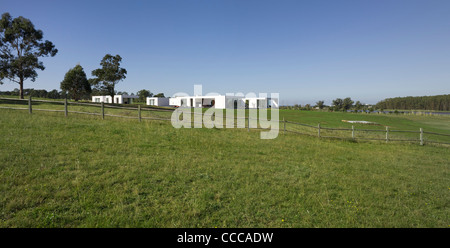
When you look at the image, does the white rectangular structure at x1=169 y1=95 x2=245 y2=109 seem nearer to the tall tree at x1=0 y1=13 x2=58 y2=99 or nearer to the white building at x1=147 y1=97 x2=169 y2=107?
the white building at x1=147 y1=97 x2=169 y2=107

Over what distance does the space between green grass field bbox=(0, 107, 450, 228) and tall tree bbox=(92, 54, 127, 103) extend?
49.2m

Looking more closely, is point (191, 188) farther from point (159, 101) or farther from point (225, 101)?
point (159, 101)

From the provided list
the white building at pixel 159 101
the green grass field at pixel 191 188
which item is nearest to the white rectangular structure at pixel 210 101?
the white building at pixel 159 101

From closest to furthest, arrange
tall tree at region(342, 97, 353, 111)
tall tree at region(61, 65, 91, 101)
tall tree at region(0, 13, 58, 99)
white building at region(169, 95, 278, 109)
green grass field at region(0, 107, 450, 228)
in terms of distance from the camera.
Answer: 1. green grass field at region(0, 107, 450, 228)
2. tall tree at region(0, 13, 58, 99)
3. white building at region(169, 95, 278, 109)
4. tall tree at region(61, 65, 91, 101)
5. tall tree at region(342, 97, 353, 111)

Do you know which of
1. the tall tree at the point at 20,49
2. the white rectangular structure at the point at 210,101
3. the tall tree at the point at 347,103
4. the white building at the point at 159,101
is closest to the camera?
the tall tree at the point at 20,49

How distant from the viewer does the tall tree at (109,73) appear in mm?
50475

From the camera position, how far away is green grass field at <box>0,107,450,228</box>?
3.41 meters

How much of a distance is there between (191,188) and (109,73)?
5608 centimetres

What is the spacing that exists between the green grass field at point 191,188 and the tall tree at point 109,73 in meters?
49.2

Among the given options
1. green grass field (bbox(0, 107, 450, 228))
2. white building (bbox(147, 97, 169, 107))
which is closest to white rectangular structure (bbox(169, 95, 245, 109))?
white building (bbox(147, 97, 169, 107))

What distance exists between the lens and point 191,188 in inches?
178

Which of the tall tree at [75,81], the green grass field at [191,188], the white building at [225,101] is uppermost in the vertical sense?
the tall tree at [75,81]

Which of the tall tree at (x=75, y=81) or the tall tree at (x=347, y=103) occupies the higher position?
the tall tree at (x=75, y=81)

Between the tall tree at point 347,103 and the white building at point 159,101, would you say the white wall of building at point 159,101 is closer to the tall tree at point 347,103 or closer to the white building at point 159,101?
the white building at point 159,101
